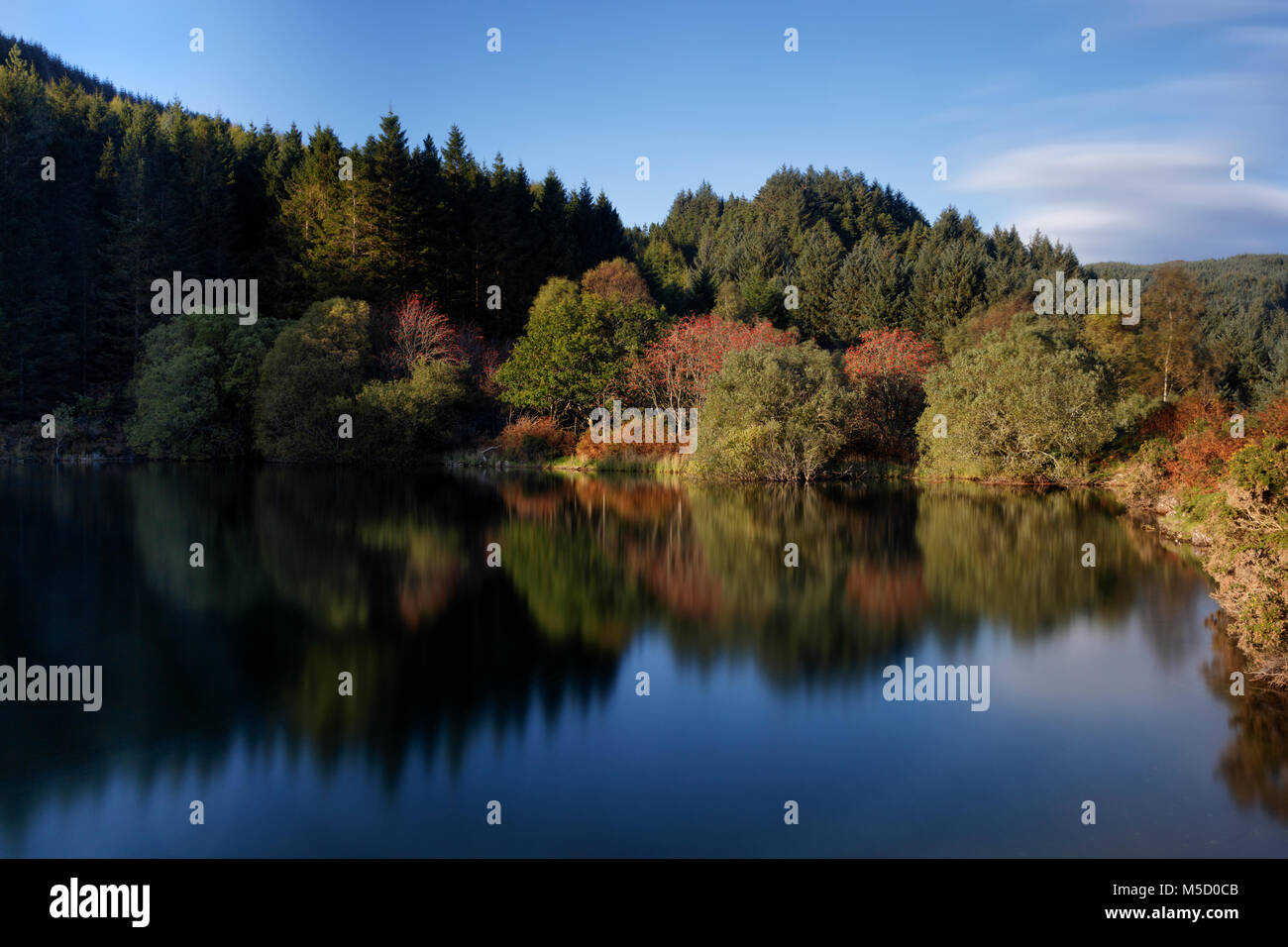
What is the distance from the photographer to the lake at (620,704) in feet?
18.9

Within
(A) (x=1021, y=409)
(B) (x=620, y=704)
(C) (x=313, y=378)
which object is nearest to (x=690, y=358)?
(A) (x=1021, y=409)

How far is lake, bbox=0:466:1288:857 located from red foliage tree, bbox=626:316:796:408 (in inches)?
856

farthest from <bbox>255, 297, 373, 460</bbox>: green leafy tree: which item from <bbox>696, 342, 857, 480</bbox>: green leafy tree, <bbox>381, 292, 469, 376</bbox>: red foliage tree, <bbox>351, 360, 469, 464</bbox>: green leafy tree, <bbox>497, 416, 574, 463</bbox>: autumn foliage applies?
<bbox>696, 342, 857, 480</bbox>: green leafy tree

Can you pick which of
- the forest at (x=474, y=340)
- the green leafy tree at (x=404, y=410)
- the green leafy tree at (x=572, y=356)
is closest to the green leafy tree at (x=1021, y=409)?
the forest at (x=474, y=340)

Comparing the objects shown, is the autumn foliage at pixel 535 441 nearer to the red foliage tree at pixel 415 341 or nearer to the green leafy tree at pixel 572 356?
the green leafy tree at pixel 572 356

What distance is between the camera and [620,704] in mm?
8266

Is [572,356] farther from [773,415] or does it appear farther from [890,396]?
[890,396]

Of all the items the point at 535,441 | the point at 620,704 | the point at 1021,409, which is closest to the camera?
the point at 620,704

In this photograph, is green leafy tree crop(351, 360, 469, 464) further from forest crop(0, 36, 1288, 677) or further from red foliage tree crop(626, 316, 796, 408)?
red foliage tree crop(626, 316, 796, 408)

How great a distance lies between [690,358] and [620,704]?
3140 cm

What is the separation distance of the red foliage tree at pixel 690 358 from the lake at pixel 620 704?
21733 mm
